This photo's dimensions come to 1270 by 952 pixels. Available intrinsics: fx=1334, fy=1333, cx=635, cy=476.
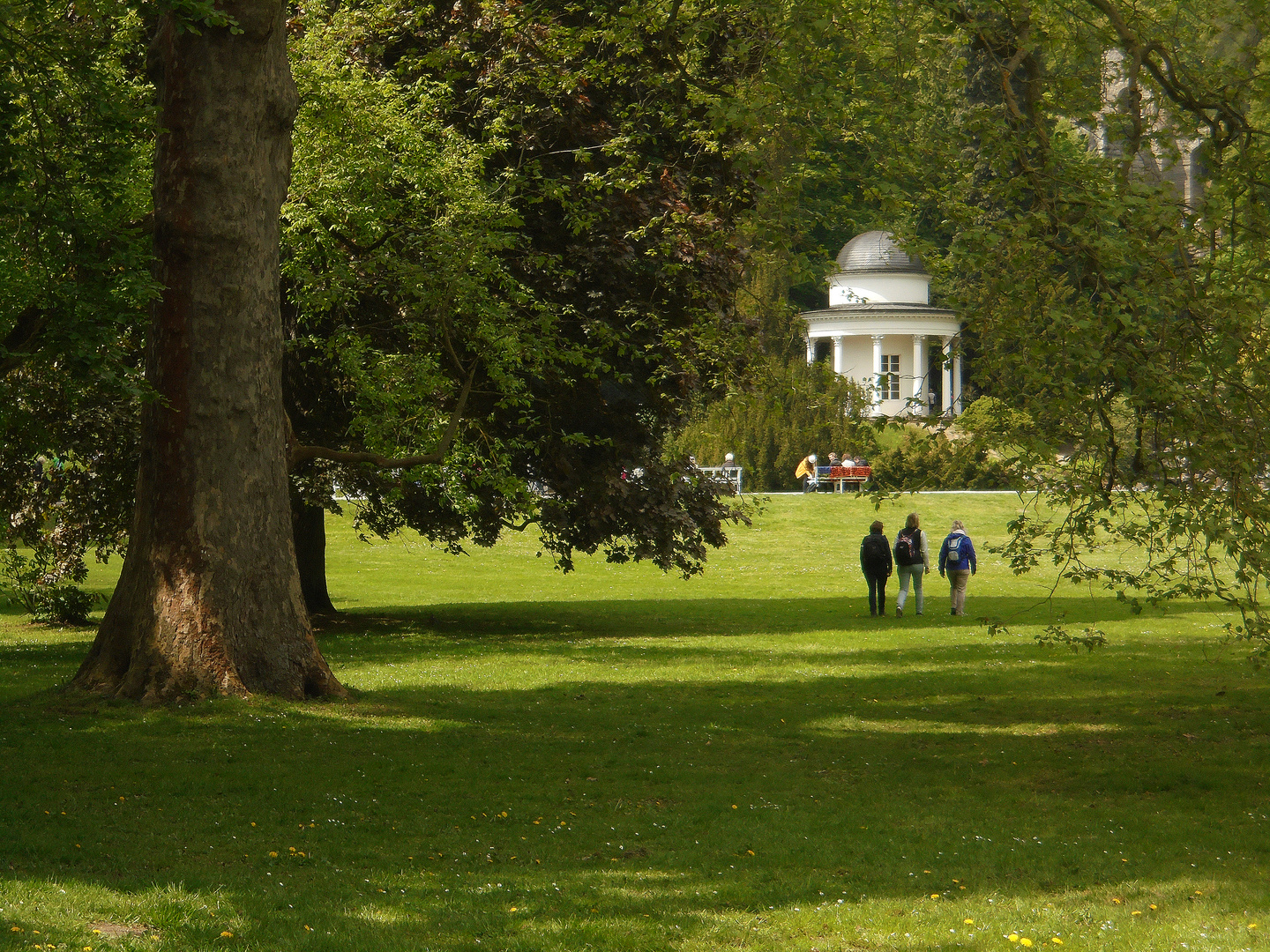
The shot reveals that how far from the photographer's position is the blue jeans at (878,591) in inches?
938

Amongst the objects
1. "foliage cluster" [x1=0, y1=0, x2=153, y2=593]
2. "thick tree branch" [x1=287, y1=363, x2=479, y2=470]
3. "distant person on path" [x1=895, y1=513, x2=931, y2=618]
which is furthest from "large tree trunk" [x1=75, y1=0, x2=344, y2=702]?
"distant person on path" [x1=895, y1=513, x2=931, y2=618]

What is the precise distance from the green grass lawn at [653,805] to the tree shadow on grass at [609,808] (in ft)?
0.10

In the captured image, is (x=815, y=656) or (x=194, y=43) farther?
(x=815, y=656)

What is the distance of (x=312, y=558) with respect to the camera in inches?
853

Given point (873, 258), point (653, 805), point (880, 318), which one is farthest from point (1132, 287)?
Result: point (873, 258)

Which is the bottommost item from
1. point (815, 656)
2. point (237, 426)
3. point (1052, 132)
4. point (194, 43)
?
point (815, 656)

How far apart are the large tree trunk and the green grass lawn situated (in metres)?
0.63

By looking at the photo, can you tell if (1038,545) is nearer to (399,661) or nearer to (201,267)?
(399,661)

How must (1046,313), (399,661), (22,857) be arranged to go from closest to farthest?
(22,857)
(1046,313)
(399,661)

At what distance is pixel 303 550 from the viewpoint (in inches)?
848

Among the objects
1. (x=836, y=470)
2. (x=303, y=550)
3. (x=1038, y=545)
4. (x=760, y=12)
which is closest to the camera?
(x=760, y=12)

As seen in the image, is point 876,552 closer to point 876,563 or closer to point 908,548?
point 876,563

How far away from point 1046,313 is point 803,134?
3.66 meters

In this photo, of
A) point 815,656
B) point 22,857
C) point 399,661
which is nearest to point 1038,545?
point 815,656
